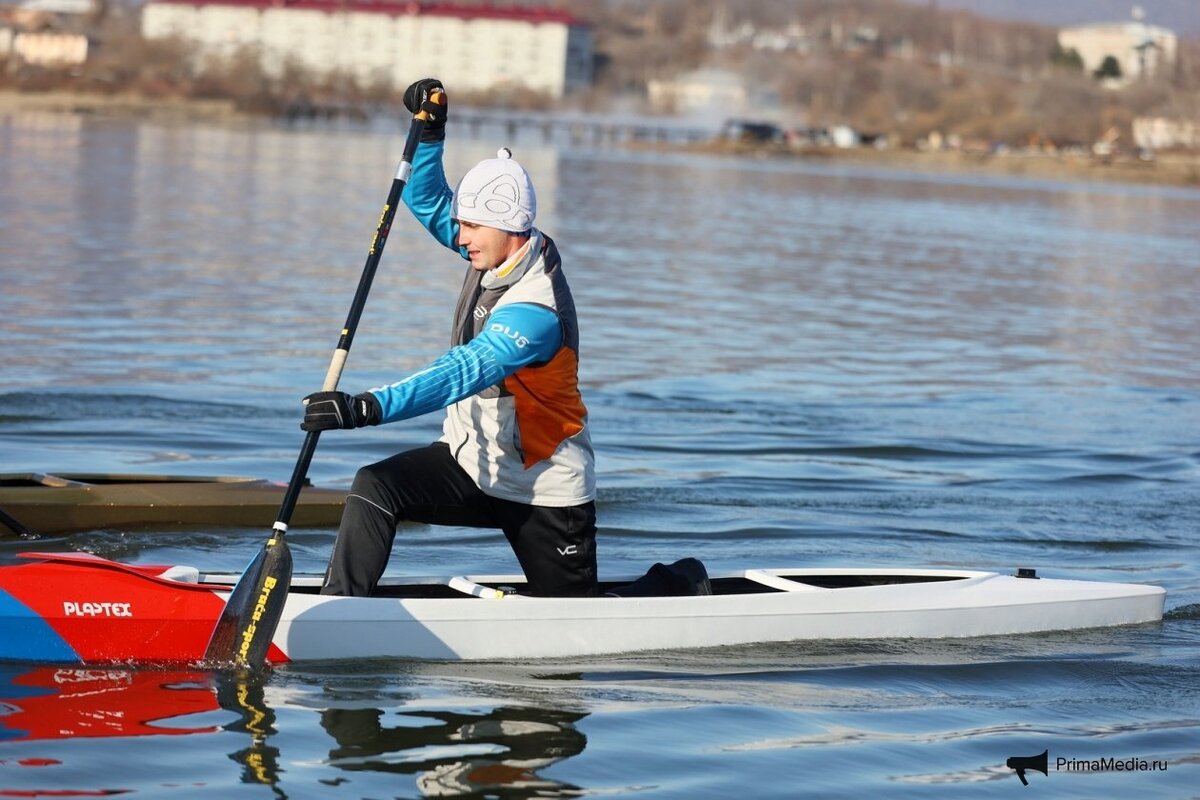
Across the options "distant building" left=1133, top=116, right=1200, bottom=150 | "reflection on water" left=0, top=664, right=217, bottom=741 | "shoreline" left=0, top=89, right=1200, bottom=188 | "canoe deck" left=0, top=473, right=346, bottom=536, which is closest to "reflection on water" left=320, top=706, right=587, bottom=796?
"reflection on water" left=0, top=664, right=217, bottom=741

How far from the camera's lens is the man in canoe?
6.31m

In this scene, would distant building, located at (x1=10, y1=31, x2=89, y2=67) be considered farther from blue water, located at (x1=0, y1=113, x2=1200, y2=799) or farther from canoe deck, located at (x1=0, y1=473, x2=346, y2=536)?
canoe deck, located at (x1=0, y1=473, x2=346, y2=536)

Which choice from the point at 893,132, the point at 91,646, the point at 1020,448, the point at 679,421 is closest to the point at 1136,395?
the point at 1020,448

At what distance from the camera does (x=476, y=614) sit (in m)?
6.98

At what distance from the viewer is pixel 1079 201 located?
7512 centimetres

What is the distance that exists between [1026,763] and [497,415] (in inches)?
98.8

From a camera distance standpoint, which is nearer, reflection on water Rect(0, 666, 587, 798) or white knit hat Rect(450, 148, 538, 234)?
reflection on water Rect(0, 666, 587, 798)

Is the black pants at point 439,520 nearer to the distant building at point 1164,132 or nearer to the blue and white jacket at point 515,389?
the blue and white jacket at point 515,389

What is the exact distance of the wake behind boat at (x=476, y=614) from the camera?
6.68 m

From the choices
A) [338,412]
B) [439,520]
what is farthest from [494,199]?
[439,520]

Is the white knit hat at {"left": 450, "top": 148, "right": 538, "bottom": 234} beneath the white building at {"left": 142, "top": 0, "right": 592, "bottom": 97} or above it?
beneath

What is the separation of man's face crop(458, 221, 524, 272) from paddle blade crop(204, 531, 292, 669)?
1422mm

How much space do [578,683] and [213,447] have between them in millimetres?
6034

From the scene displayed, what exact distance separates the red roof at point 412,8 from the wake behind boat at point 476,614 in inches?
6651
